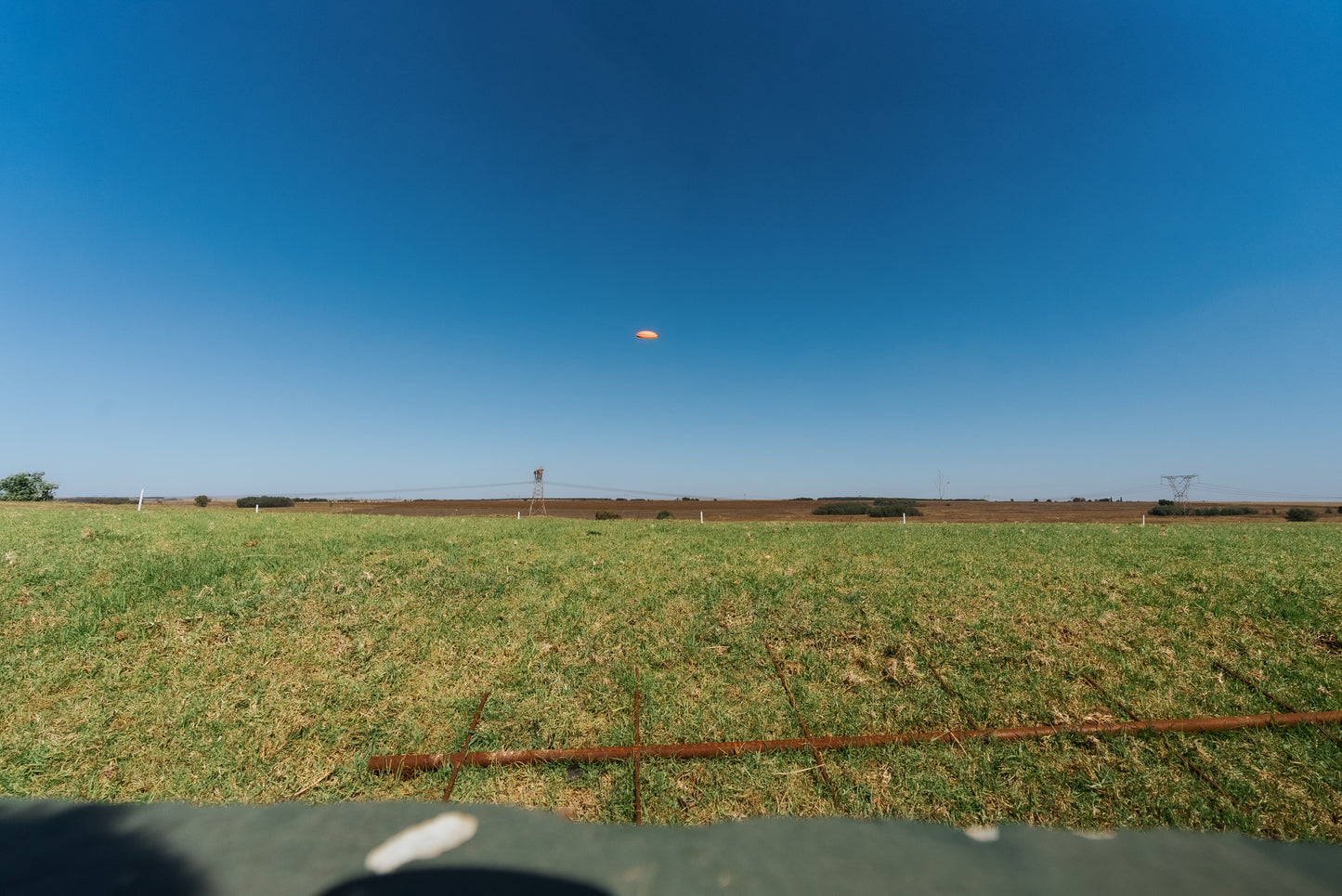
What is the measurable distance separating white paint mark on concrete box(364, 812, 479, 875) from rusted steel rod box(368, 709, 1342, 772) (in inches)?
24.7

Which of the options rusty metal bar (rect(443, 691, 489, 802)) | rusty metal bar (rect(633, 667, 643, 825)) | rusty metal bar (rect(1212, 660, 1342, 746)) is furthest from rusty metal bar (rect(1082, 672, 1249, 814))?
rusty metal bar (rect(443, 691, 489, 802))

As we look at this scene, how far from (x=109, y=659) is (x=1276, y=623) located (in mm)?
13498

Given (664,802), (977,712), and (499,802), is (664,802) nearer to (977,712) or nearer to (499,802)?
(499,802)

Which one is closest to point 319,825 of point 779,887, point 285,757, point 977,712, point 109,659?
point 285,757

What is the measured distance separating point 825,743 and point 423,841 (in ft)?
9.79

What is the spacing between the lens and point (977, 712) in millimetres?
4617

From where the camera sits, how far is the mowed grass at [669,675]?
3590 millimetres

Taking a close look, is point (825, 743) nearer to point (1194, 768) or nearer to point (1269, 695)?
point (1194, 768)

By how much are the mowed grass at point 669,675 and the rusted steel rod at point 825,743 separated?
94 mm

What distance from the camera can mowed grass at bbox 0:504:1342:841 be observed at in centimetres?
359

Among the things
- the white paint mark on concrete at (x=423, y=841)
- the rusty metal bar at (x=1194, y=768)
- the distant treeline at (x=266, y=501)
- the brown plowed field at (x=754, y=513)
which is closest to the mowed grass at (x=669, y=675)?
the rusty metal bar at (x=1194, y=768)

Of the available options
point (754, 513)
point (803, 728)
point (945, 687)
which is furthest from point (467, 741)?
point (754, 513)

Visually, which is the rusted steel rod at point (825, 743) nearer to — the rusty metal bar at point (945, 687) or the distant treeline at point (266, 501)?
the rusty metal bar at point (945, 687)

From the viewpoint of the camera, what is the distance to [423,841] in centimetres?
Result: 304
